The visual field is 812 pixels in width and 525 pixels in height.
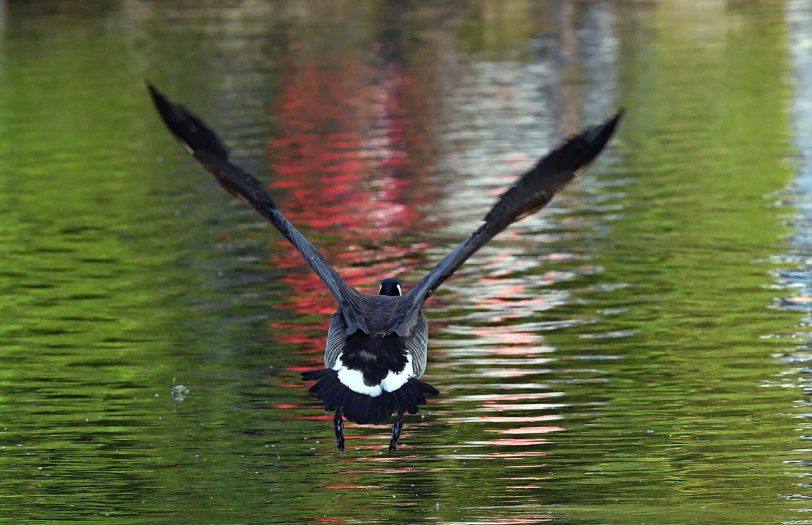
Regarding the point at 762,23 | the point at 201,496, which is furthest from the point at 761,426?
the point at 762,23

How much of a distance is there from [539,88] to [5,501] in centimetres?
2724

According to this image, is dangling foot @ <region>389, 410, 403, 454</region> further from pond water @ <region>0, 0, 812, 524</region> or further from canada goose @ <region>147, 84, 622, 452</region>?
pond water @ <region>0, 0, 812, 524</region>

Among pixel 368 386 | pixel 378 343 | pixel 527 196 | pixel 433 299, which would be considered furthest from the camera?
pixel 433 299

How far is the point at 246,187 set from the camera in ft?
41.0

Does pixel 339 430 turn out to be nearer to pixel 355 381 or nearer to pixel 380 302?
pixel 380 302

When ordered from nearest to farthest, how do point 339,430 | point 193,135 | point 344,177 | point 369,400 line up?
point 369,400, point 339,430, point 193,135, point 344,177

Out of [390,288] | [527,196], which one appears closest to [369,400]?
[527,196]

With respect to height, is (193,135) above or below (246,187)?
above

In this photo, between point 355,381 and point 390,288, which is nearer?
point 355,381

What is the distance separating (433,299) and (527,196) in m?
7.01

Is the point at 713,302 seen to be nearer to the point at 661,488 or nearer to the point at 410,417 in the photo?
the point at 410,417

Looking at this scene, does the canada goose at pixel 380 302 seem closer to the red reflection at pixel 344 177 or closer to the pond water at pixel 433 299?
the pond water at pixel 433 299

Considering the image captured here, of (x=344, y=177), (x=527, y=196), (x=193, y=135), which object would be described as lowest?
(x=344, y=177)

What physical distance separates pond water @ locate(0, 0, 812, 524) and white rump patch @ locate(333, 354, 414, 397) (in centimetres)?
78
